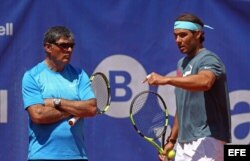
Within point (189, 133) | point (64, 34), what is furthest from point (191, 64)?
point (64, 34)

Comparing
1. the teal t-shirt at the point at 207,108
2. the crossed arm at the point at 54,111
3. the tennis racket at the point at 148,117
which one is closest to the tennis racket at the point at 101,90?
the tennis racket at the point at 148,117

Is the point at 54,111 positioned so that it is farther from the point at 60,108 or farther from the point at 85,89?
the point at 85,89

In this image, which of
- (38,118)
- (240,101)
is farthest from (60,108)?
(240,101)

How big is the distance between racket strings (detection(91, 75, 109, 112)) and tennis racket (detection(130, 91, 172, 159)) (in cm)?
22

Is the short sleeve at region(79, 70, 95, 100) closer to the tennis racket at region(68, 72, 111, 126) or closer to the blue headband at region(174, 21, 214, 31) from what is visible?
the tennis racket at region(68, 72, 111, 126)

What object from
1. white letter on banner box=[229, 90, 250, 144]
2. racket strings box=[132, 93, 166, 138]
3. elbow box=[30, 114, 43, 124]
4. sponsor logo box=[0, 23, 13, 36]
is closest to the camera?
elbow box=[30, 114, 43, 124]

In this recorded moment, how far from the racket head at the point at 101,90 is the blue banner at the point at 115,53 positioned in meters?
0.80

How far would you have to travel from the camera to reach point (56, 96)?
6184 millimetres

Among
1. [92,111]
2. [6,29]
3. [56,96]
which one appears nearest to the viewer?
[56,96]

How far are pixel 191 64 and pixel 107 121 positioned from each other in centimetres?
157

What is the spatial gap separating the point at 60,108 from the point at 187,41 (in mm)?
1003

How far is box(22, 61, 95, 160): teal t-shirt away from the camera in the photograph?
6078 millimetres

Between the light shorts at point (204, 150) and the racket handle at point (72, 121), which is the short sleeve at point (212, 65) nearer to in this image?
the light shorts at point (204, 150)

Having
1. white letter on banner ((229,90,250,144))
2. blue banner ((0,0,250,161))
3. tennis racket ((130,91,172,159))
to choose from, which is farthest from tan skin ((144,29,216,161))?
white letter on banner ((229,90,250,144))
